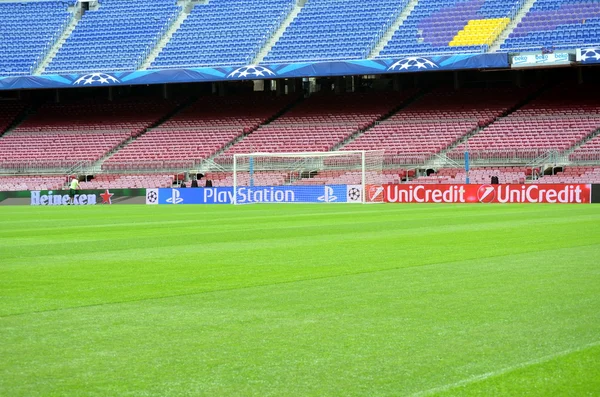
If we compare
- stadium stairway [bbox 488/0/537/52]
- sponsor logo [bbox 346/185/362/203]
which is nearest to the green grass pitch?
sponsor logo [bbox 346/185/362/203]

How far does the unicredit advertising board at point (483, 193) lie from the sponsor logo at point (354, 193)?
42cm

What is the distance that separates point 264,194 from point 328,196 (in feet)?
10.6

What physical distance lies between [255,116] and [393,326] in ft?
164

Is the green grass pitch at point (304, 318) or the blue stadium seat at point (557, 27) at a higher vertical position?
the blue stadium seat at point (557, 27)

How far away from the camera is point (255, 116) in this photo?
2292 inches

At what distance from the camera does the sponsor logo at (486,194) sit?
4044cm

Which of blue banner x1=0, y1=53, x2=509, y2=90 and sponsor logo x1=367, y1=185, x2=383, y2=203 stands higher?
blue banner x1=0, y1=53, x2=509, y2=90

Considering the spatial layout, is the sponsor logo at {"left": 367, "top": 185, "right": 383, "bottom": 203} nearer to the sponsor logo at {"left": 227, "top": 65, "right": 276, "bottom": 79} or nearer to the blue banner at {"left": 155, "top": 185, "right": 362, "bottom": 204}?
the blue banner at {"left": 155, "top": 185, "right": 362, "bottom": 204}

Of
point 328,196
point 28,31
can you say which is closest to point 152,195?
point 328,196

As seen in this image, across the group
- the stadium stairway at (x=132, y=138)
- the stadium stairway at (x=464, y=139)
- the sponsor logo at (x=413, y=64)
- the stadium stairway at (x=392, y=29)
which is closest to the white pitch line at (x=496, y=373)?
the stadium stairway at (x=464, y=139)

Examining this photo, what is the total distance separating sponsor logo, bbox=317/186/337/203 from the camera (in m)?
44.3

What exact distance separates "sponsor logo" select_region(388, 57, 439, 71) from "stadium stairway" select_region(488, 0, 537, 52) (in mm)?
3730

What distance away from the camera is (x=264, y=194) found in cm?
4588

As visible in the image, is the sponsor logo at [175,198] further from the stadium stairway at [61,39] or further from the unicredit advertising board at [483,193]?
the stadium stairway at [61,39]
